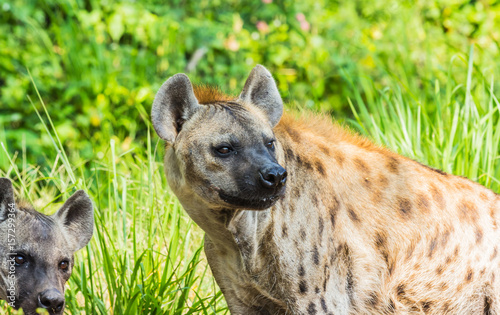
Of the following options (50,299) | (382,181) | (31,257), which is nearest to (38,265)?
(31,257)

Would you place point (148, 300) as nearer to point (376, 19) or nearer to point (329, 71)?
point (329, 71)

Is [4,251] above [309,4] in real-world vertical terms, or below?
above

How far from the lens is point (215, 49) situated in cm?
857

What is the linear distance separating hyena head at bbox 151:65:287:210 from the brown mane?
143mm

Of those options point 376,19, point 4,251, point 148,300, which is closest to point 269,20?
point 376,19

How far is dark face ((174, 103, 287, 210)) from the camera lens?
116 inches

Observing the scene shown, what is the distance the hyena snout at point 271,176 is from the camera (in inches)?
115

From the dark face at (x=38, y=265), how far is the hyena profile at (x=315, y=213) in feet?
2.28

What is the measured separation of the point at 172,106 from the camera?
3.24 meters

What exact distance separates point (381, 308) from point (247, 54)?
5.62 m

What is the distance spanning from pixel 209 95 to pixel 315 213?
36.8 inches

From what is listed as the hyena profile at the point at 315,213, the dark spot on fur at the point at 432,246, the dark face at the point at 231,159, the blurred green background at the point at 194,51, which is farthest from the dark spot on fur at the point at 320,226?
the blurred green background at the point at 194,51

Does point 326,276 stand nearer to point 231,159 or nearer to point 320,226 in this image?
point 320,226

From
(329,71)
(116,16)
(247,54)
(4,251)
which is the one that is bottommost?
(329,71)
